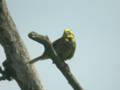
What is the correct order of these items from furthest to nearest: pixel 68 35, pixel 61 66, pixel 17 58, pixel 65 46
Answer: pixel 68 35, pixel 65 46, pixel 17 58, pixel 61 66

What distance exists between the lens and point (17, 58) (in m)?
4.27

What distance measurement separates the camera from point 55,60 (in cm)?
Result: 400

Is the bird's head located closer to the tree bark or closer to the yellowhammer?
the yellowhammer

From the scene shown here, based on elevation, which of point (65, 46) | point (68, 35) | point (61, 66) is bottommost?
point (68, 35)

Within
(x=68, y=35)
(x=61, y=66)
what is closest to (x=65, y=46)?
(x=68, y=35)

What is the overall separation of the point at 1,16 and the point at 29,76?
1.20 metres

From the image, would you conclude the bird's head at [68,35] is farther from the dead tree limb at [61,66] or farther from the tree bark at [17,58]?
the dead tree limb at [61,66]

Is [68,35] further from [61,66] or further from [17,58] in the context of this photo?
[61,66]

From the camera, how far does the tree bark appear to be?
4.25m

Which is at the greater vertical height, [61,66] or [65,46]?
[61,66]

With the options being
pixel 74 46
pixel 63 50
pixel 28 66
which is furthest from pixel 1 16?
pixel 74 46

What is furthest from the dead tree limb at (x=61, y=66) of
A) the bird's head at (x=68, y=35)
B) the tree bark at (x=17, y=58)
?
the bird's head at (x=68, y=35)

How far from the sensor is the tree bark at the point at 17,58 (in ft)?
13.9

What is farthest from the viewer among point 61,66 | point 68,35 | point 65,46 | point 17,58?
point 68,35
